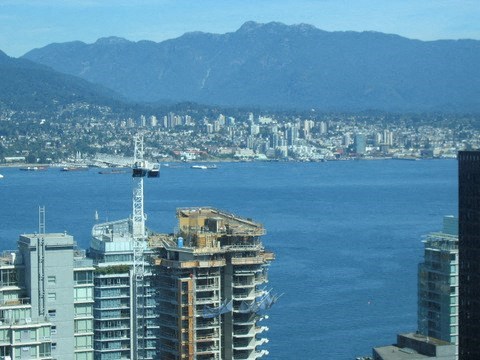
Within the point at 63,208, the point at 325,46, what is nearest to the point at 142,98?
the point at 325,46

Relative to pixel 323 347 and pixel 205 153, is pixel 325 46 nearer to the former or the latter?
pixel 205 153

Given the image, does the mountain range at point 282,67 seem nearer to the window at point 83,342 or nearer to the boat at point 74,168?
the boat at point 74,168

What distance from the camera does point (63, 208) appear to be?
121 ft

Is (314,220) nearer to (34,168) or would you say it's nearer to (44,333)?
(44,333)

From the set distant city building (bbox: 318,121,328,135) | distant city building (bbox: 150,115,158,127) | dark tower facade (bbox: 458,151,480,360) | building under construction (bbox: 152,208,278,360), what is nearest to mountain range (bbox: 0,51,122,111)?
distant city building (bbox: 150,115,158,127)

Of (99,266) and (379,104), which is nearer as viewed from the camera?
(99,266)

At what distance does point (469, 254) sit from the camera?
1052 cm

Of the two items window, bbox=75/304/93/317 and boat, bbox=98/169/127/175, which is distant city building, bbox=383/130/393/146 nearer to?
boat, bbox=98/169/127/175

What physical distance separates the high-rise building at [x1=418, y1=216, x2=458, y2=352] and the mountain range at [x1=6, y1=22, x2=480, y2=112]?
117m

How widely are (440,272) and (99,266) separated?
2866 millimetres

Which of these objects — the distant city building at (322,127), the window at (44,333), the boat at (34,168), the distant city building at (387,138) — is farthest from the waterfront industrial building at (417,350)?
the distant city building at (322,127)

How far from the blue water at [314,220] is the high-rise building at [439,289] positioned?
15.0ft

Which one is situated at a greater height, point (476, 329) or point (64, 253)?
point (64, 253)

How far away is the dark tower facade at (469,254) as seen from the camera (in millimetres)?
10289
